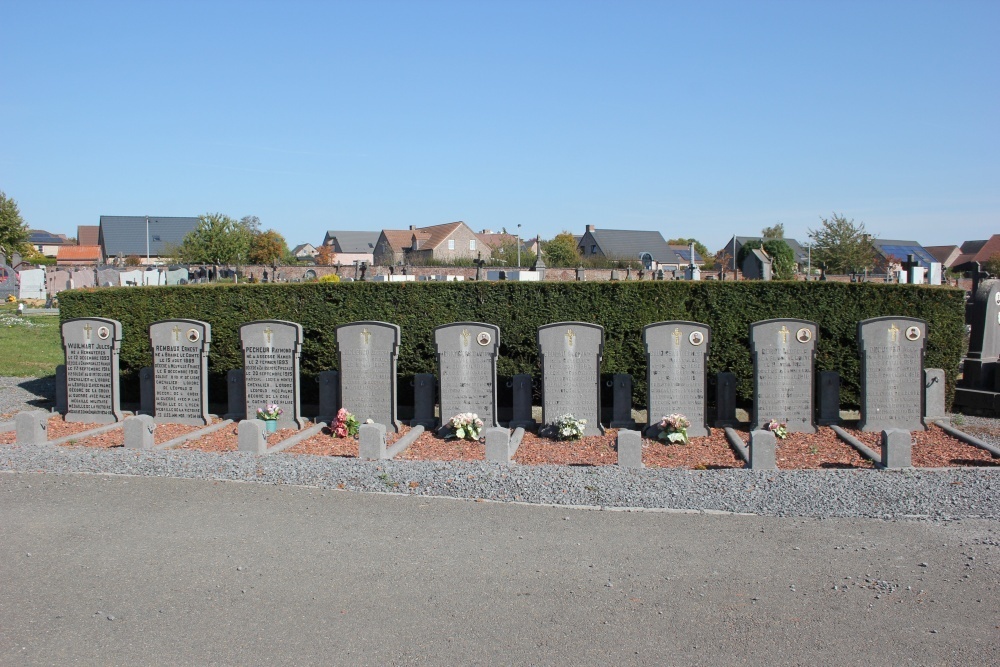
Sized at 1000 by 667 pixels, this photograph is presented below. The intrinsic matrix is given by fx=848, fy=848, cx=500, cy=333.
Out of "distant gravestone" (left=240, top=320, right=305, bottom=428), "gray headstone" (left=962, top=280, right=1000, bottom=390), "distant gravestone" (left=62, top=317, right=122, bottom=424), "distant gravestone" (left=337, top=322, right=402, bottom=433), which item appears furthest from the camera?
"gray headstone" (left=962, top=280, right=1000, bottom=390)

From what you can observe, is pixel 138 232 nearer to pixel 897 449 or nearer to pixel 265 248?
pixel 265 248

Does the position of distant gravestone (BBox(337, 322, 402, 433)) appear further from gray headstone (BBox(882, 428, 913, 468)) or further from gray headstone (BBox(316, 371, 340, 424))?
gray headstone (BBox(882, 428, 913, 468))

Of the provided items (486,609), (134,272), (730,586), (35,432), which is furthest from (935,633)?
(134,272)

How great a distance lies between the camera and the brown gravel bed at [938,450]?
9.19 metres

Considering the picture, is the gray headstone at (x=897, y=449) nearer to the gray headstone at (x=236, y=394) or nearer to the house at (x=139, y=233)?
the gray headstone at (x=236, y=394)

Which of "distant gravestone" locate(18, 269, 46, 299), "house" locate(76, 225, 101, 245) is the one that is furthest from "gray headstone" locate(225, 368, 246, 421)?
"house" locate(76, 225, 101, 245)

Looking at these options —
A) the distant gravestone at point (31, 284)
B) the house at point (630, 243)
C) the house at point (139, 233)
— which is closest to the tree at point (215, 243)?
the distant gravestone at point (31, 284)

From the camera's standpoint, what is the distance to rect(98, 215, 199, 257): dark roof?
75.9 meters

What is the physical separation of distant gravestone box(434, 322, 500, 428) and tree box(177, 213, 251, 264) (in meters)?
47.0

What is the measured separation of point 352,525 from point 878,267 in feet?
186

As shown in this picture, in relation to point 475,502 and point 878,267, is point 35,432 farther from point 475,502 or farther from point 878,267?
point 878,267

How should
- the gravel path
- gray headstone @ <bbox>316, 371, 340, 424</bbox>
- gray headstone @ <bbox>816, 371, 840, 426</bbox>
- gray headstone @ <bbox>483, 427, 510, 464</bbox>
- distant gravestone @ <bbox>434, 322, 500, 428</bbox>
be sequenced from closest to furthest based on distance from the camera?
the gravel path < gray headstone @ <bbox>483, 427, 510, 464</bbox> < distant gravestone @ <bbox>434, 322, 500, 428</bbox> < gray headstone @ <bbox>816, 371, 840, 426</bbox> < gray headstone @ <bbox>316, 371, 340, 424</bbox>

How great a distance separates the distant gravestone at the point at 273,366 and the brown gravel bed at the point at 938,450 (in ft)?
24.5

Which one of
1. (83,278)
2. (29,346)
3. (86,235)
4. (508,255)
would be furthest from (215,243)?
(86,235)
